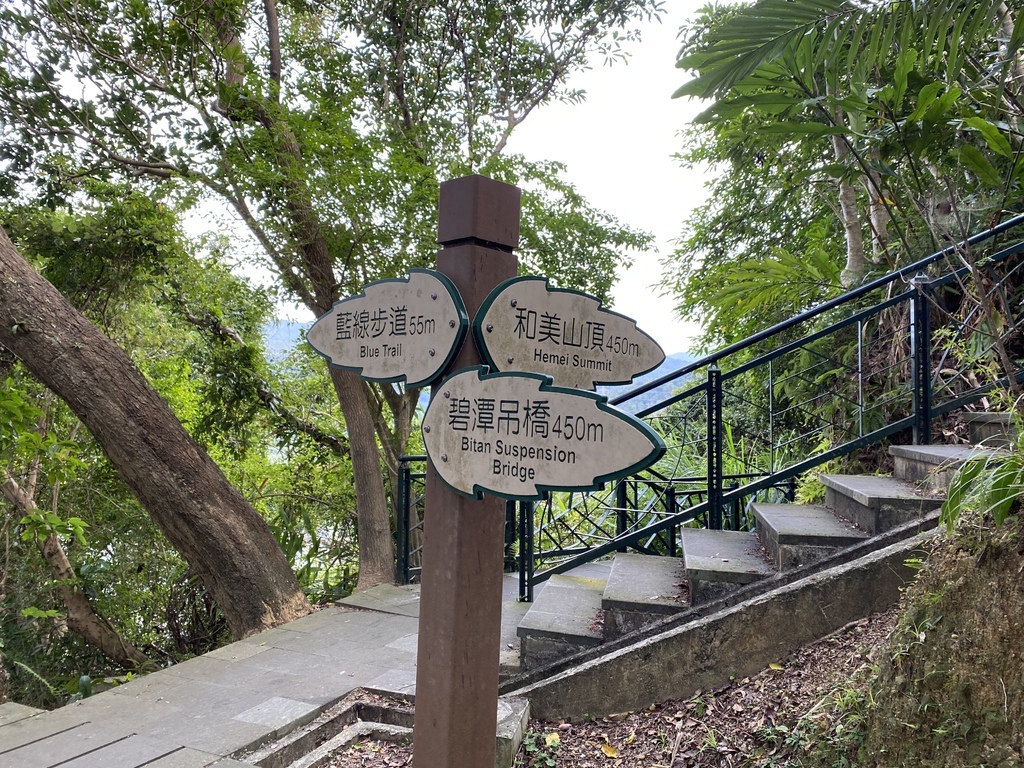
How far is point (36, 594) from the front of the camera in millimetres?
6090

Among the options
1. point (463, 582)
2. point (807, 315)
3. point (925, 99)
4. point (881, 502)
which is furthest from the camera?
point (807, 315)

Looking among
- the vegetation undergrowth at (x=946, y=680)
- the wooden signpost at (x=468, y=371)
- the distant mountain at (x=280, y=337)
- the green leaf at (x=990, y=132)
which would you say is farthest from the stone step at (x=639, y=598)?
the distant mountain at (x=280, y=337)

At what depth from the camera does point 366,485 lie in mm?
6641

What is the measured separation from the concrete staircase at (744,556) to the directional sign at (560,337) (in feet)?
5.82

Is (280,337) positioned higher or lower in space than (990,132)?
higher

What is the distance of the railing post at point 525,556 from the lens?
3916mm

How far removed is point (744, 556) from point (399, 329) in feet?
8.22

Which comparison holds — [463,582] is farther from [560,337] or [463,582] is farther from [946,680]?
[946,680]

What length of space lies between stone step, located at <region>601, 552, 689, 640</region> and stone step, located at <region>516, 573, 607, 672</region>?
0.42ft

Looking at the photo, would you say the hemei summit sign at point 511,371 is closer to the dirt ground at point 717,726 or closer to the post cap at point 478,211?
the post cap at point 478,211

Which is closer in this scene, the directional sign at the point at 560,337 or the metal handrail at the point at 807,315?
the directional sign at the point at 560,337

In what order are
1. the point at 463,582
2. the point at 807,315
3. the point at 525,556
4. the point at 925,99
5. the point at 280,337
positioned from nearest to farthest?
the point at 463,582 < the point at 925,99 < the point at 807,315 < the point at 525,556 < the point at 280,337

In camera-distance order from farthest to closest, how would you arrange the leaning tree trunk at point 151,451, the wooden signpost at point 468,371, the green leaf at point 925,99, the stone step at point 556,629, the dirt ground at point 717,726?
the leaning tree trunk at point 151,451 < the stone step at point 556,629 < the green leaf at point 925,99 < the dirt ground at point 717,726 < the wooden signpost at point 468,371

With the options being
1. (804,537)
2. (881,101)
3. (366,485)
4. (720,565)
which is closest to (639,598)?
(720,565)
